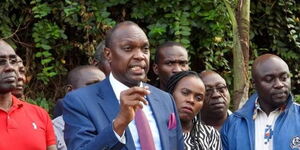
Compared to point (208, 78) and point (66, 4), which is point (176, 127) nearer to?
point (208, 78)

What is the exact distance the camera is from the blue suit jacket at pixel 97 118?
357 centimetres

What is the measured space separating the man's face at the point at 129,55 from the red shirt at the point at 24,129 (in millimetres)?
891

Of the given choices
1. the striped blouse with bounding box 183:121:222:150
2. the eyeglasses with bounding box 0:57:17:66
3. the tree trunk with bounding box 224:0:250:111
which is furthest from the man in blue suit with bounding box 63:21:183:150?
the tree trunk with bounding box 224:0:250:111

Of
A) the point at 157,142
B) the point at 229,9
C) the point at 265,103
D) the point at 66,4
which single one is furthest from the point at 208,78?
the point at 66,4

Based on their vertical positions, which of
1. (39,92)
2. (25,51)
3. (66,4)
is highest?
(66,4)

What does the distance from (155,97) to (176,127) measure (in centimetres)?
23

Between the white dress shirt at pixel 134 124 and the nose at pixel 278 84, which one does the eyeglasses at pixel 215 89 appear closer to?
the nose at pixel 278 84

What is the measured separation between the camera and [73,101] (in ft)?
12.3

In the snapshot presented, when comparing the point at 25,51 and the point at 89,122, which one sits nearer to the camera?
the point at 89,122

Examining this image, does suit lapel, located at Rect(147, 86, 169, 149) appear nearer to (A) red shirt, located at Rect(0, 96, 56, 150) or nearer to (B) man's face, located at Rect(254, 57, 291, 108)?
(A) red shirt, located at Rect(0, 96, 56, 150)

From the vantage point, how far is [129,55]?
3746mm

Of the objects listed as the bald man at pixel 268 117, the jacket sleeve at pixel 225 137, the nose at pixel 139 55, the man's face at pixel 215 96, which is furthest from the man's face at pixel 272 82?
the nose at pixel 139 55

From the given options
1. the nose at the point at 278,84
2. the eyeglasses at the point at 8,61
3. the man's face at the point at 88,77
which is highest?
the eyeglasses at the point at 8,61

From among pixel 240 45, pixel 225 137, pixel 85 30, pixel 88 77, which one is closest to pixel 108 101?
pixel 225 137
